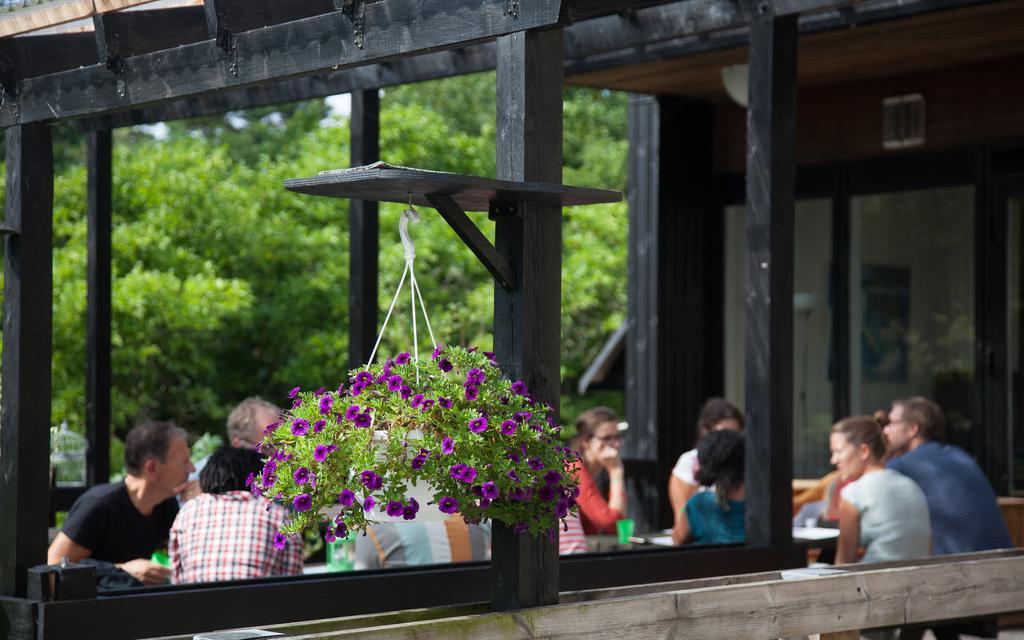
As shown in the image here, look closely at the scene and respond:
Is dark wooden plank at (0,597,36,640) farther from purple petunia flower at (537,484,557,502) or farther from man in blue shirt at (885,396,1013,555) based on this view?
man in blue shirt at (885,396,1013,555)

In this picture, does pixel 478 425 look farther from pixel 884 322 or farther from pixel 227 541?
pixel 884 322

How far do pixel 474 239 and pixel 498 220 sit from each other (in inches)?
6.7

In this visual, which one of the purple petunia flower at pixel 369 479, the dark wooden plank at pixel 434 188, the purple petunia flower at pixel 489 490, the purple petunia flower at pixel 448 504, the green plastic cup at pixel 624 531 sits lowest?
the green plastic cup at pixel 624 531

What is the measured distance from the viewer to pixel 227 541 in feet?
14.3

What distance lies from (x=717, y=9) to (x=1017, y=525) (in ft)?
11.9

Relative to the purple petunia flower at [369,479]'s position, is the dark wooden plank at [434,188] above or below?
above

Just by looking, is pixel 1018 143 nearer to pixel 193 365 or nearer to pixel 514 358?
pixel 514 358

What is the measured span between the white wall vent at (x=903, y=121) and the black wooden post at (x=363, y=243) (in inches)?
131

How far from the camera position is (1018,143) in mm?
7684

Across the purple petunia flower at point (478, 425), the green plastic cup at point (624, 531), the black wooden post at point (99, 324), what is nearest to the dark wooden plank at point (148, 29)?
the purple petunia flower at point (478, 425)

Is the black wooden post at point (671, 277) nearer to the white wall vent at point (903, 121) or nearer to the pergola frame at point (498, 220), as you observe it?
the white wall vent at point (903, 121)

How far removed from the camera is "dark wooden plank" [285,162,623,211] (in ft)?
8.89

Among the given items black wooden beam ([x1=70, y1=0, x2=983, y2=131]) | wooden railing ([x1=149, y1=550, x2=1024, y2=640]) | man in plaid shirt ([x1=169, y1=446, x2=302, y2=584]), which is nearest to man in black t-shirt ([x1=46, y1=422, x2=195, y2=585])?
man in plaid shirt ([x1=169, y1=446, x2=302, y2=584])

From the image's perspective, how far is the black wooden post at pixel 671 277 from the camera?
9.03m
